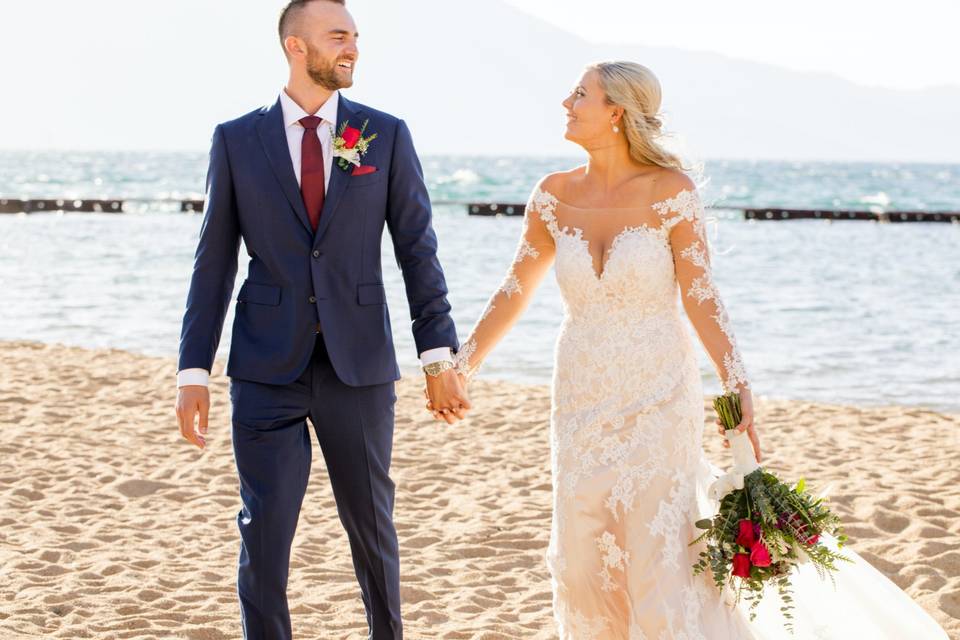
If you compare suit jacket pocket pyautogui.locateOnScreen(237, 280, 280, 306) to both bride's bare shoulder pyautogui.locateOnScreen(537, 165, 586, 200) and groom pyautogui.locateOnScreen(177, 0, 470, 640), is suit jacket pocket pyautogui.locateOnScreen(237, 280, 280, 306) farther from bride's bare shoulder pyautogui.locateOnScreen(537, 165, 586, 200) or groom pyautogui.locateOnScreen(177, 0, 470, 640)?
bride's bare shoulder pyautogui.locateOnScreen(537, 165, 586, 200)

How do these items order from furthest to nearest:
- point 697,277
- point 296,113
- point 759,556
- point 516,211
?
point 516,211 < point 697,277 < point 296,113 < point 759,556

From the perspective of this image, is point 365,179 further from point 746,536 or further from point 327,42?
point 746,536

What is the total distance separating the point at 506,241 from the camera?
3039 cm

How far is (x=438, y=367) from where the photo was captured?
12.1ft

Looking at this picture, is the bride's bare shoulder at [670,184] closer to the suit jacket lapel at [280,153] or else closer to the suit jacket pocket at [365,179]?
the suit jacket pocket at [365,179]

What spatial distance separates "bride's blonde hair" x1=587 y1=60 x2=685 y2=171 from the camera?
379 centimetres

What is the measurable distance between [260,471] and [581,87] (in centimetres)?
163

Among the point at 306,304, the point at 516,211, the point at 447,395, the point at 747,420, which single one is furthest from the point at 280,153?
the point at 516,211

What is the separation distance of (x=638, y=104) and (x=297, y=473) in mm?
1623

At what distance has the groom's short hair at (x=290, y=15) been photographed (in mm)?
3523

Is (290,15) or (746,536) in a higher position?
(290,15)

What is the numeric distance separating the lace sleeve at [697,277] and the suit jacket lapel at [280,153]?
116 centimetres

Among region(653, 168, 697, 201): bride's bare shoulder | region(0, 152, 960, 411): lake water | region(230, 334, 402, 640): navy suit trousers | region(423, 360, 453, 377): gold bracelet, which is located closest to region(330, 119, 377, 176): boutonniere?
region(230, 334, 402, 640): navy suit trousers

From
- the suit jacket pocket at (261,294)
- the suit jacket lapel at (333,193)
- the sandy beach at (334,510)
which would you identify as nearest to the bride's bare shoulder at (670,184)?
the suit jacket lapel at (333,193)
